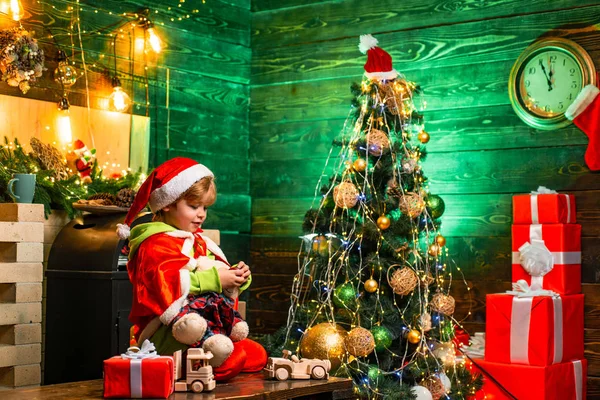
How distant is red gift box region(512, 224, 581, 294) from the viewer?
4395mm

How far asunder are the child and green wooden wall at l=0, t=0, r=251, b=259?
1767mm

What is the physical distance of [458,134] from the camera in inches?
199

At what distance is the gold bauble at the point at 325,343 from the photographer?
13.1 ft

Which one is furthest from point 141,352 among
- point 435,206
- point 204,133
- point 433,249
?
point 204,133

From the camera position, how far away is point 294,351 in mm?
4250

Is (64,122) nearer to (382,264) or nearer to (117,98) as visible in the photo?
(117,98)

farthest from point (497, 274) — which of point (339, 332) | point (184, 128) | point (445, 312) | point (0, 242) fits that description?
point (0, 242)

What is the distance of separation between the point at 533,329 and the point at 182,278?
2137 mm

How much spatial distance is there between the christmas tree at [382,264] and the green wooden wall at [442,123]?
2.03ft

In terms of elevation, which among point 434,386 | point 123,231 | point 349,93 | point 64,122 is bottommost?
point 434,386

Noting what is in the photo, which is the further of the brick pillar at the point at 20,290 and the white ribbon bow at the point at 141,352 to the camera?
the brick pillar at the point at 20,290

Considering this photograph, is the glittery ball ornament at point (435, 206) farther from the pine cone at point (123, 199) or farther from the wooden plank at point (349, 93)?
the pine cone at point (123, 199)

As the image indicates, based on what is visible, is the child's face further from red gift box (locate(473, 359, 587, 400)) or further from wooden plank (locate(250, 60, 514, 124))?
wooden plank (locate(250, 60, 514, 124))

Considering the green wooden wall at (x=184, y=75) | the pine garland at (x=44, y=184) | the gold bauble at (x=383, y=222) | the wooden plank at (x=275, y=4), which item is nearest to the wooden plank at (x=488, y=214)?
the gold bauble at (x=383, y=222)
